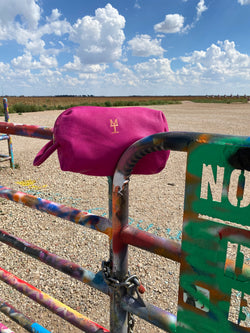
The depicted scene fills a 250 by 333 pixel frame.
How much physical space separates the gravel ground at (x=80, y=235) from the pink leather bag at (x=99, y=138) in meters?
1.80

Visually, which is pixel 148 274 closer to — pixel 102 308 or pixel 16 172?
pixel 102 308

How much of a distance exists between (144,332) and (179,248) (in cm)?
167

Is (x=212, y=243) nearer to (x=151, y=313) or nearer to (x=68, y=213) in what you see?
(x=151, y=313)

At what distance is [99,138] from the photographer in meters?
0.84

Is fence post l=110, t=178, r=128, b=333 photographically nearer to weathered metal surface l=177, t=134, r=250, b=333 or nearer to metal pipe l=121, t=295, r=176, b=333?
metal pipe l=121, t=295, r=176, b=333

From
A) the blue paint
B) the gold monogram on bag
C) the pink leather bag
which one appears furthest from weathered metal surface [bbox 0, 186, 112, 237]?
the blue paint

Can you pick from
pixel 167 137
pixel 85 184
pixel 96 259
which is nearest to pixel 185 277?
pixel 167 137

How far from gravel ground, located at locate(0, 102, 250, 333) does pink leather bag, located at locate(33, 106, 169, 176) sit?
5.90ft

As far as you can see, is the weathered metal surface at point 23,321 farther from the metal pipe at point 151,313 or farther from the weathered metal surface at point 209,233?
the weathered metal surface at point 209,233

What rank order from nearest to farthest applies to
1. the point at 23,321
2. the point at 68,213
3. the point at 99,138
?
1. the point at 99,138
2. the point at 68,213
3. the point at 23,321

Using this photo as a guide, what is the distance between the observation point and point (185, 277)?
2.45 ft

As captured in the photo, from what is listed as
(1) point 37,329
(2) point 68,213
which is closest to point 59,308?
(1) point 37,329

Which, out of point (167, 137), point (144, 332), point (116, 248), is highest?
point (167, 137)

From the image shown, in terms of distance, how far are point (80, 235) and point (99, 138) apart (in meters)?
2.69
